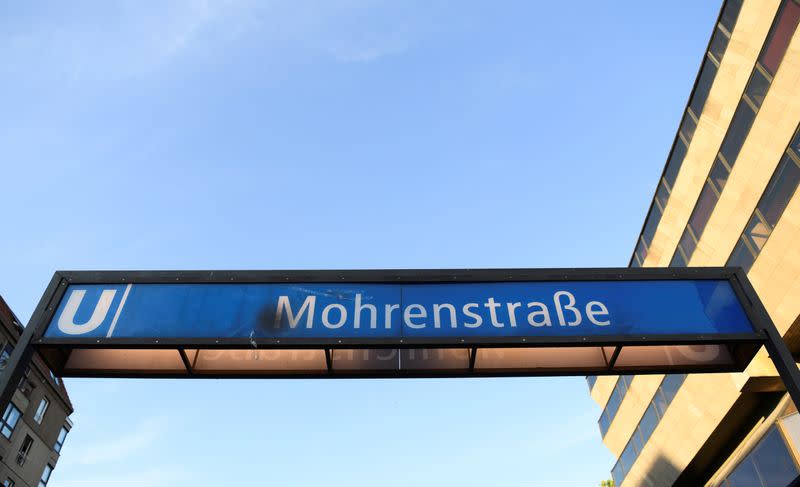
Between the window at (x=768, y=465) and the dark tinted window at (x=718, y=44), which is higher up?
the dark tinted window at (x=718, y=44)

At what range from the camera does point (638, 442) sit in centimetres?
2673

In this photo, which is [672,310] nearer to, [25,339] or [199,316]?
[199,316]

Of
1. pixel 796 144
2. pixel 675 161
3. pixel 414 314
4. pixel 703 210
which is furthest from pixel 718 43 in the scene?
pixel 414 314

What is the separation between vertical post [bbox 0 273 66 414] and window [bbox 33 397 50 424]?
128ft

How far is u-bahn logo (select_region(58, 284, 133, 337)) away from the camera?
18.9 ft

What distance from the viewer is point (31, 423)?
37188 millimetres

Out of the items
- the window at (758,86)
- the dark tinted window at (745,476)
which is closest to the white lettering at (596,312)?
the window at (758,86)

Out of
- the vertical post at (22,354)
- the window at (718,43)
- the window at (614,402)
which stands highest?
the window at (718,43)

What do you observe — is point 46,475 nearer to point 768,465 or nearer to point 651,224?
point 651,224

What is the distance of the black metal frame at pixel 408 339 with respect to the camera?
556cm

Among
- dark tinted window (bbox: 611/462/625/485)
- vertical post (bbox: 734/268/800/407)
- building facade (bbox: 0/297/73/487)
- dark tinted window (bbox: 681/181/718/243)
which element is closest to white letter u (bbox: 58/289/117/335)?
vertical post (bbox: 734/268/800/407)

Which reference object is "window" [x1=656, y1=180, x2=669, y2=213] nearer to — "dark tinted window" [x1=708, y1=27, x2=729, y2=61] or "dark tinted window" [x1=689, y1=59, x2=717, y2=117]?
"dark tinted window" [x1=689, y1=59, x2=717, y2=117]

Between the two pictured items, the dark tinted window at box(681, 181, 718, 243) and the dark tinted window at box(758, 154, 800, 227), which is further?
the dark tinted window at box(681, 181, 718, 243)

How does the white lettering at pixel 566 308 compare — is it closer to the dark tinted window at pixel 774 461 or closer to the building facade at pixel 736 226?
the building facade at pixel 736 226
